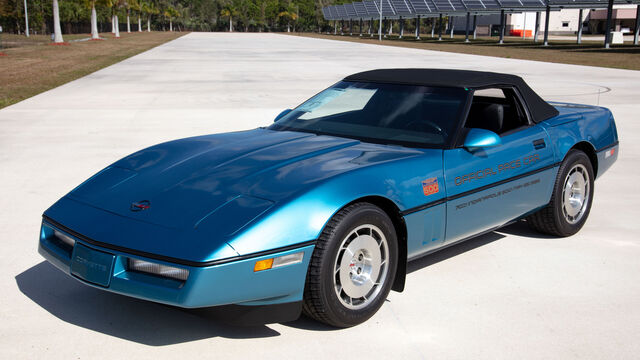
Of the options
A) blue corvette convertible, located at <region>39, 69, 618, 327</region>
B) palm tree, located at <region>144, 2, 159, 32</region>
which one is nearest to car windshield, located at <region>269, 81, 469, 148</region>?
blue corvette convertible, located at <region>39, 69, 618, 327</region>

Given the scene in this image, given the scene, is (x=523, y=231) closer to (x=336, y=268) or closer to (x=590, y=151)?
(x=590, y=151)

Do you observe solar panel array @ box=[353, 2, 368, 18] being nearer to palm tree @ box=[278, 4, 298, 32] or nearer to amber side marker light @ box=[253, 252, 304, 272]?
palm tree @ box=[278, 4, 298, 32]

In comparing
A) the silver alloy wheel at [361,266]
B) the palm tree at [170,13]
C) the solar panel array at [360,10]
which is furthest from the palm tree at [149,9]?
the silver alloy wheel at [361,266]

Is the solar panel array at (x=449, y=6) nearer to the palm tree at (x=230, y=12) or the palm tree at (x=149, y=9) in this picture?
the palm tree at (x=149, y=9)

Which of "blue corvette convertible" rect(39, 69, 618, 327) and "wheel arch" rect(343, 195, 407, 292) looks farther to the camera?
"wheel arch" rect(343, 195, 407, 292)

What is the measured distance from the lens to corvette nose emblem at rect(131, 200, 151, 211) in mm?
3240

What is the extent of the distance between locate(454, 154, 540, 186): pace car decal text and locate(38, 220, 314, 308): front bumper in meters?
1.29

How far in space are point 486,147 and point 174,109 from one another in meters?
9.23

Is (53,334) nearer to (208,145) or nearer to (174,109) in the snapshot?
(208,145)

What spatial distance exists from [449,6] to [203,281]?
62.4 m

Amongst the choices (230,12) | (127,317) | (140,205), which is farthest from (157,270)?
(230,12)

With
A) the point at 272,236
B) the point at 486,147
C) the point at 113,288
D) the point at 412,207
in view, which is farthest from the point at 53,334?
the point at 486,147

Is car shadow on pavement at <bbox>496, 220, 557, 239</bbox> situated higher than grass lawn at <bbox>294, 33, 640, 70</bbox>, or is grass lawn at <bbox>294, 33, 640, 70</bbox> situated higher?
car shadow on pavement at <bbox>496, 220, 557, 239</bbox>

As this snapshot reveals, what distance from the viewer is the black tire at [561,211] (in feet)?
15.6
